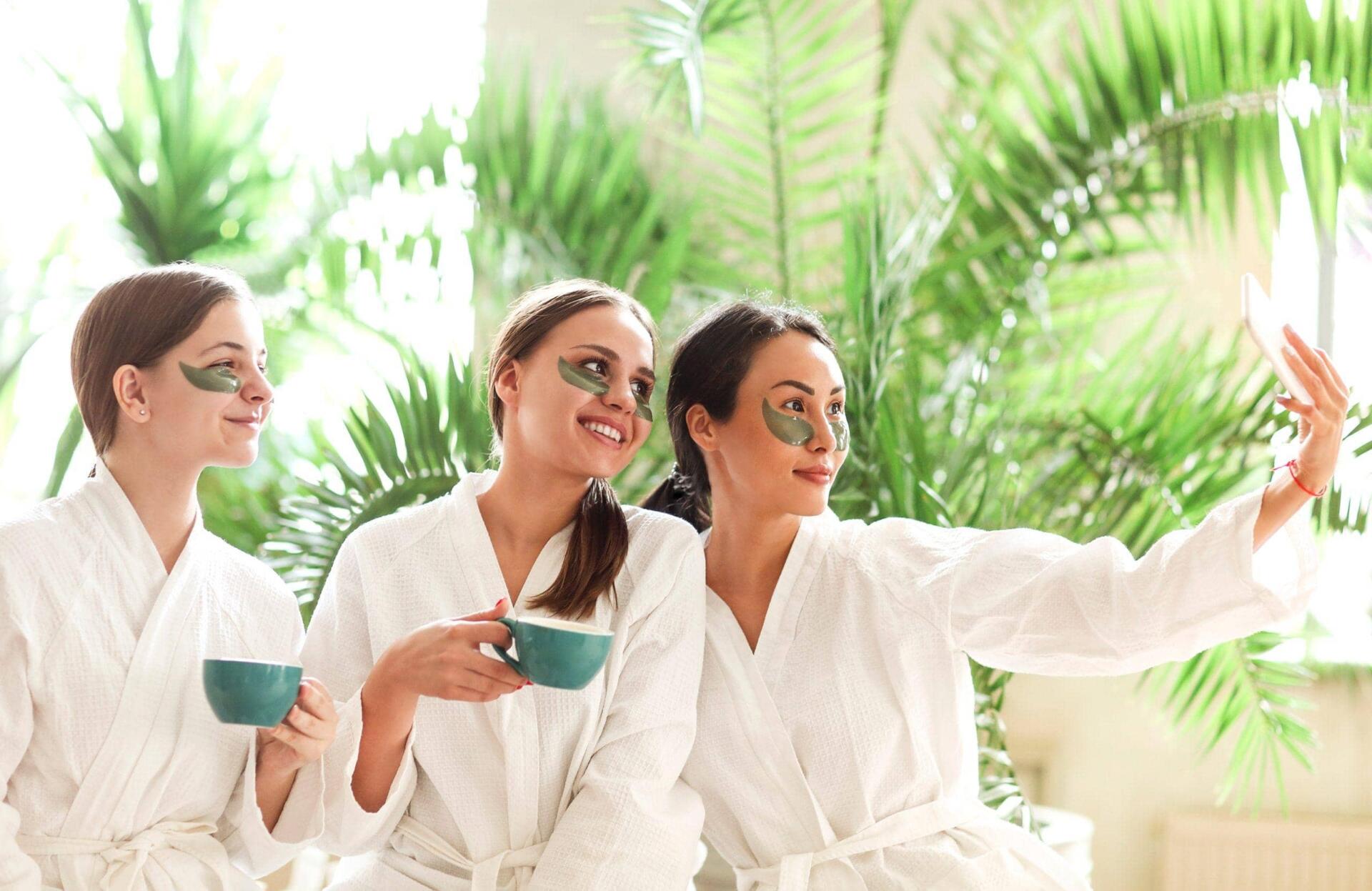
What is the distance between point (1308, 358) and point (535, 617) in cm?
98

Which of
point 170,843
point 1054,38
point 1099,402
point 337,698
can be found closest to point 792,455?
point 337,698

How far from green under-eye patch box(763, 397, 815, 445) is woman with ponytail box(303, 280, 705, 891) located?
7.2 inches

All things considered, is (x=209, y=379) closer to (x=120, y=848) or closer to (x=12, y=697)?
(x=12, y=697)

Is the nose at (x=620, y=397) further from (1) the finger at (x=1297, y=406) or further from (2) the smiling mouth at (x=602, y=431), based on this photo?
(1) the finger at (x=1297, y=406)

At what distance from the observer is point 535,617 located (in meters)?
1.63

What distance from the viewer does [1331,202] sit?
2482 millimetres

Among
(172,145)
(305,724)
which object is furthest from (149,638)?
(172,145)

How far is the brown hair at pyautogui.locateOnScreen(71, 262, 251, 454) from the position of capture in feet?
5.60

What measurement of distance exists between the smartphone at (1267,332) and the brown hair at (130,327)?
4.31 feet

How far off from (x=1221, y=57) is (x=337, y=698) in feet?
6.88

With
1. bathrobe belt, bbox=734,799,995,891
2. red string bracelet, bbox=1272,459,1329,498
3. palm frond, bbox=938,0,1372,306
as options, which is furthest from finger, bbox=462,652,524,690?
palm frond, bbox=938,0,1372,306

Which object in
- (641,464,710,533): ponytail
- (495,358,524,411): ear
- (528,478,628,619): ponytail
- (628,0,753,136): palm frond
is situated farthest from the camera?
(628,0,753,136): palm frond

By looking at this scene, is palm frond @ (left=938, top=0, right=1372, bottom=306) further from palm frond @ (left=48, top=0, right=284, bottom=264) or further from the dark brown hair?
palm frond @ (left=48, top=0, right=284, bottom=264)

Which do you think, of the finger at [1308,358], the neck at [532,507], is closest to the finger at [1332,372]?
the finger at [1308,358]
